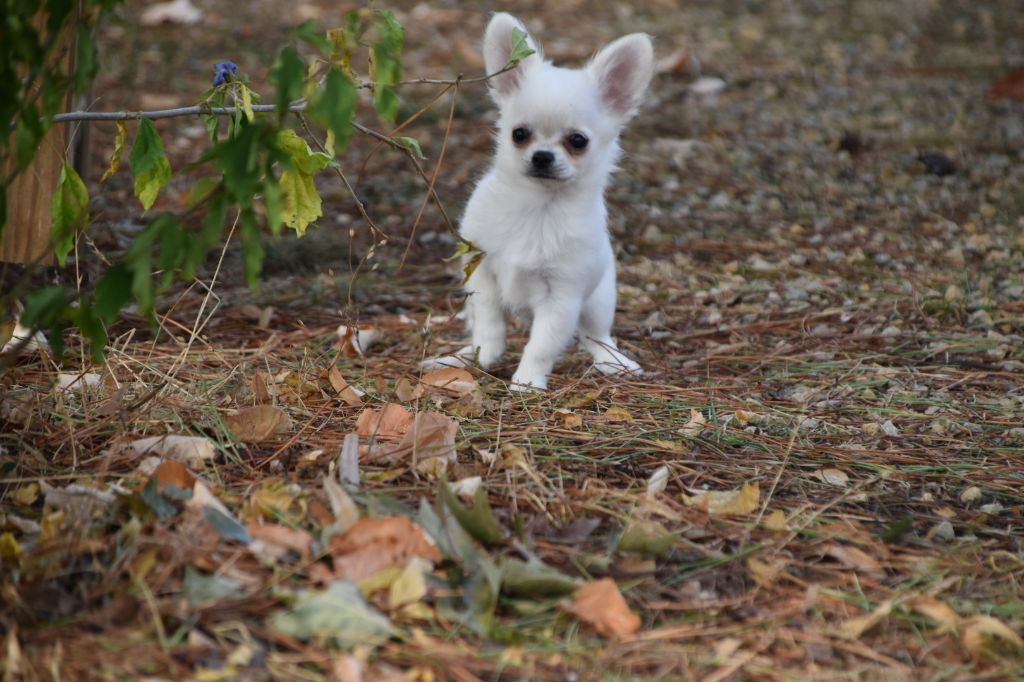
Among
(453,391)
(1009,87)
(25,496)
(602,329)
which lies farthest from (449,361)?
(1009,87)

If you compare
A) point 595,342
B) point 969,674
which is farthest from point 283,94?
point 595,342

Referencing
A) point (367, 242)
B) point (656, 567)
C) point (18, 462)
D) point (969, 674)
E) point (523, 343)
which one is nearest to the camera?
point (969, 674)

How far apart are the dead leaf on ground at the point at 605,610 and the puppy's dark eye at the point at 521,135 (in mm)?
1758

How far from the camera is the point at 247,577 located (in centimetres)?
196

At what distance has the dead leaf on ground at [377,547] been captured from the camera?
2.00m

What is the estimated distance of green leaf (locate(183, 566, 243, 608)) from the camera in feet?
6.16

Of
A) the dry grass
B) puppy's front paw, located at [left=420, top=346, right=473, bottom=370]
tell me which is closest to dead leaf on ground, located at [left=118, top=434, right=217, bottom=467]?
the dry grass

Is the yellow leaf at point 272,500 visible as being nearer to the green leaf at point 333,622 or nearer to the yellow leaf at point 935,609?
the green leaf at point 333,622

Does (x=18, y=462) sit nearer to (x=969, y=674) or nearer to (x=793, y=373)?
(x=969, y=674)

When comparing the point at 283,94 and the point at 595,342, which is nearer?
the point at 283,94

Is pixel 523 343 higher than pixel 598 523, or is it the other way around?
pixel 598 523

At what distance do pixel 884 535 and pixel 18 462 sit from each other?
1.76m

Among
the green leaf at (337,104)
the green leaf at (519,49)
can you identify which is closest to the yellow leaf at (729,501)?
the green leaf at (519,49)

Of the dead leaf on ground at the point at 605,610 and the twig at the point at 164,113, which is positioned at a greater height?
the twig at the point at 164,113
